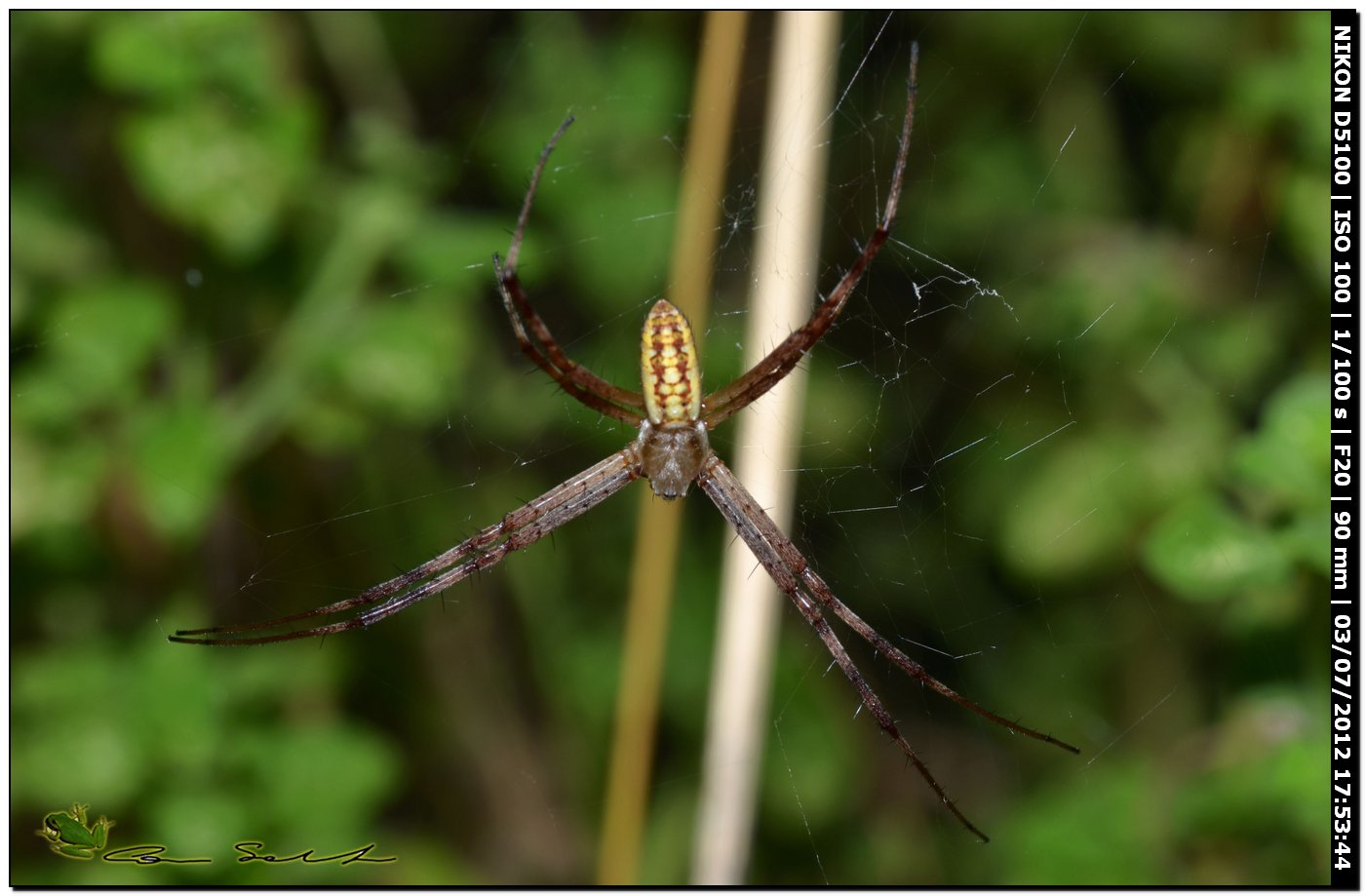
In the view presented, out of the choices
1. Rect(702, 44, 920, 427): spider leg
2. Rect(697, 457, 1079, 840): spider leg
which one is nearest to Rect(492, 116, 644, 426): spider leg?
Rect(702, 44, 920, 427): spider leg

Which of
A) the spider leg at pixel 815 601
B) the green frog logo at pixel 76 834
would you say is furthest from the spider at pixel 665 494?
the green frog logo at pixel 76 834

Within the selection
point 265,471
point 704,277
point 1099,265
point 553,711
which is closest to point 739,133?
point 704,277

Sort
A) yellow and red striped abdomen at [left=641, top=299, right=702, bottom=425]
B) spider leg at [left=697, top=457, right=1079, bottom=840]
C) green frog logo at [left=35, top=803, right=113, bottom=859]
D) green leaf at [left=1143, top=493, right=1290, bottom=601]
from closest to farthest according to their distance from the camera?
green leaf at [left=1143, top=493, right=1290, bottom=601] < yellow and red striped abdomen at [left=641, top=299, right=702, bottom=425] < green frog logo at [left=35, top=803, right=113, bottom=859] < spider leg at [left=697, top=457, right=1079, bottom=840]

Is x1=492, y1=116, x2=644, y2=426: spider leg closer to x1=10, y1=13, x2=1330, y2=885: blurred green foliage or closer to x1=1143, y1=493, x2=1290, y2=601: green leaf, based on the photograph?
x1=10, y1=13, x2=1330, y2=885: blurred green foliage

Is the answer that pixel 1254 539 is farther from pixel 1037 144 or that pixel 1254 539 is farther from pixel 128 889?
pixel 128 889

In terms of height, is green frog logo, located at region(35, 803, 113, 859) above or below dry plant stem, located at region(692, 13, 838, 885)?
below

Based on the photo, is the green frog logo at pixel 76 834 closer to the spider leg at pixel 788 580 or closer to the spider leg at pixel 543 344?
the spider leg at pixel 543 344

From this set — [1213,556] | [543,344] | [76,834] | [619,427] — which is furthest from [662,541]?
[76,834]
